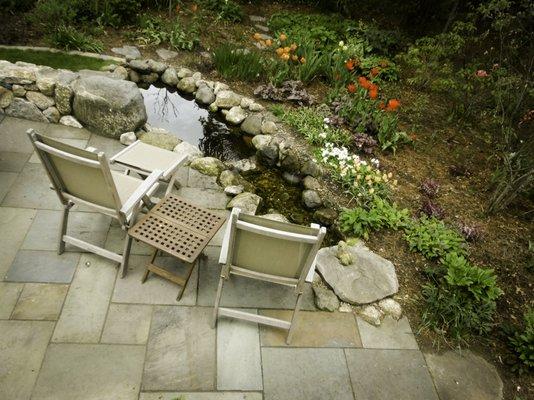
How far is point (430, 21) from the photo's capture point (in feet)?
25.0

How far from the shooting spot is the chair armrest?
2.56m

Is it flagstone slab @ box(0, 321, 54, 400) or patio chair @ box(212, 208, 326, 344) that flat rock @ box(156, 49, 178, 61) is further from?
flagstone slab @ box(0, 321, 54, 400)

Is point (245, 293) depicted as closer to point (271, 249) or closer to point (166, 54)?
point (271, 249)

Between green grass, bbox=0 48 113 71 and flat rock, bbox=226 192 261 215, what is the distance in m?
3.21

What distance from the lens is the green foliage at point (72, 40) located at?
5.32 m

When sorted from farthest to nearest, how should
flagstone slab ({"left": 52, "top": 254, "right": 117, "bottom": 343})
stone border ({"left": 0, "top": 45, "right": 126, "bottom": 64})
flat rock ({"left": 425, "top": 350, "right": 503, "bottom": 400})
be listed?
stone border ({"left": 0, "top": 45, "right": 126, "bottom": 64}) → flat rock ({"left": 425, "top": 350, "right": 503, "bottom": 400}) → flagstone slab ({"left": 52, "top": 254, "right": 117, "bottom": 343})

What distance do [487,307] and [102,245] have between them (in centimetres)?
324

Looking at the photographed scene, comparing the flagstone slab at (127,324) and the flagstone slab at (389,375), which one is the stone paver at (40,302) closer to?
the flagstone slab at (127,324)

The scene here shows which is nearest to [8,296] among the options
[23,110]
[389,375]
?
[23,110]

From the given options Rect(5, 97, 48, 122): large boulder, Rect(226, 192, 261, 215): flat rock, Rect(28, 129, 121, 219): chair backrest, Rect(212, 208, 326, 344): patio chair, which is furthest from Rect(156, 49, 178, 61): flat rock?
Rect(212, 208, 326, 344): patio chair

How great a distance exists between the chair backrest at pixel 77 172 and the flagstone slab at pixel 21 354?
2.90 ft

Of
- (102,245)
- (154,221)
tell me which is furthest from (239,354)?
(102,245)

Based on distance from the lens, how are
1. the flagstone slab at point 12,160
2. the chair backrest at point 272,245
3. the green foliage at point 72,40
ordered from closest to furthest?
1. the chair backrest at point 272,245
2. the flagstone slab at point 12,160
3. the green foliage at point 72,40

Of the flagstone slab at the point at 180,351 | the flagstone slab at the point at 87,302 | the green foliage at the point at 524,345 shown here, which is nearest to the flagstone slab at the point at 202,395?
the flagstone slab at the point at 180,351
